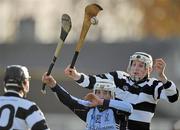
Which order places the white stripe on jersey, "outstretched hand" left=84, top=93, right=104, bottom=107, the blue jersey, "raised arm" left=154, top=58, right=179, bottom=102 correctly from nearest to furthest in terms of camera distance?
1. "outstretched hand" left=84, top=93, right=104, bottom=107
2. the blue jersey
3. "raised arm" left=154, top=58, right=179, bottom=102
4. the white stripe on jersey

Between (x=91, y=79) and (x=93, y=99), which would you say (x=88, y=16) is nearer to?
(x=91, y=79)

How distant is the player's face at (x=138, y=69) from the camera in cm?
1224

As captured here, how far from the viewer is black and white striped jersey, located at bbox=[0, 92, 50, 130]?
10.3 m

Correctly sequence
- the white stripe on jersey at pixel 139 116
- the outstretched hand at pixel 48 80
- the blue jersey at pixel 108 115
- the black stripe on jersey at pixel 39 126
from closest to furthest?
the black stripe on jersey at pixel 39 126, the blue jersey at pixel 108 115, the outstretched hand at pixel 48 80, the white stripe on jersey at pixel 139 116

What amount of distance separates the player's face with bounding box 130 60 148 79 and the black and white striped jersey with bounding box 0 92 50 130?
2.15m

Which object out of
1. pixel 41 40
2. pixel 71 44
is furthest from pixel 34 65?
pixel 41 40

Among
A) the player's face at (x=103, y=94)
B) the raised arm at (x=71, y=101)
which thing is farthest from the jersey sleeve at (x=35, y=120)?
the raised arm at (x=71, y=101)

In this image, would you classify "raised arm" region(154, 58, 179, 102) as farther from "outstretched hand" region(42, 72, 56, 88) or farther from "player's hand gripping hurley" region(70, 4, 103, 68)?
"outstretched hand" region(42, 72, 56, 88)

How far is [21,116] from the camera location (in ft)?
34.1

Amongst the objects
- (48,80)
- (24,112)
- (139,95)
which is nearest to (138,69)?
(139,95)

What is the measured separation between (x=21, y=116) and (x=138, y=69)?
2302 mm

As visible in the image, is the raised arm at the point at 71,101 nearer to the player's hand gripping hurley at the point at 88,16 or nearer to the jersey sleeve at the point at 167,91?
the player's hand gripping hurley at the point at 88,16

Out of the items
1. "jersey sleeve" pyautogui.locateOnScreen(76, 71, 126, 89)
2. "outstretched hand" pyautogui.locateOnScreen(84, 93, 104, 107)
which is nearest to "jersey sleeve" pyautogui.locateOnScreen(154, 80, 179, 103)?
"jersey sleeve" pyautogui.locateOnScreen(76, 71, 126, 89)

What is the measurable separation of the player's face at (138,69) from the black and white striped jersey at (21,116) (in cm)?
215
